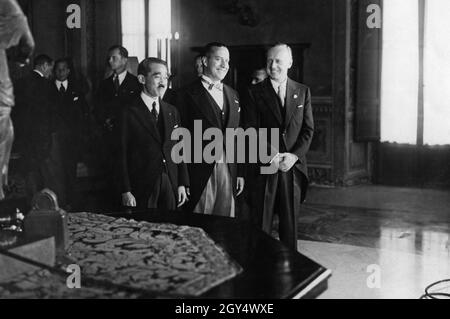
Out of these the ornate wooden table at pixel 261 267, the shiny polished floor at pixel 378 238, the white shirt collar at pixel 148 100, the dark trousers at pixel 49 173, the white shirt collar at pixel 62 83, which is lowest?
the shiny polished floor at pixel 378 238

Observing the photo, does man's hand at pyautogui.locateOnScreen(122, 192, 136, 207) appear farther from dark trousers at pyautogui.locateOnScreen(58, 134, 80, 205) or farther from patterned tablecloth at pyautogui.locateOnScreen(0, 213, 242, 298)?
dark trousers at pyautogui.locateOnScreen(58, 134, 80, 205)

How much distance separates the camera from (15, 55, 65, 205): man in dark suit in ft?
20.9

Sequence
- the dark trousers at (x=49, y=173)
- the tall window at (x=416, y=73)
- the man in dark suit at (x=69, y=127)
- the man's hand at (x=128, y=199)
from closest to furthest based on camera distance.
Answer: the man's hand at (x=128, y=199) → the dark trousers at (x=49, y=173) → the man in dark suit at (x=69, y=127) → the tall window at (x=416, y=73)

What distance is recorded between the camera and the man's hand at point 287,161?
4168mm

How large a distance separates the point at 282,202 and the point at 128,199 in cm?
110

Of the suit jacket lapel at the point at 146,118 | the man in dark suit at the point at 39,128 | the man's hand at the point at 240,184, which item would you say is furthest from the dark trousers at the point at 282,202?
the man in dark suit at the point at 39,128

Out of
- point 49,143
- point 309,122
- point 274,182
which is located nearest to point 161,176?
point 274,182

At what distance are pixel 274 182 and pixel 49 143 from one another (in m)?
3.25

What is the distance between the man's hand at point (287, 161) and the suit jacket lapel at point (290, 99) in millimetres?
213

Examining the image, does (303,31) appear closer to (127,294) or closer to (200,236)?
(200,236)

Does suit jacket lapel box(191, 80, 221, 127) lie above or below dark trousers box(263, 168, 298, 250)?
above

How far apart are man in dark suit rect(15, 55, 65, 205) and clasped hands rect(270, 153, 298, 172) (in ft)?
10.1

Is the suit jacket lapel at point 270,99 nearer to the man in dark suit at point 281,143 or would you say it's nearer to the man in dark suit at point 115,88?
the man in dark suit at point 281,143

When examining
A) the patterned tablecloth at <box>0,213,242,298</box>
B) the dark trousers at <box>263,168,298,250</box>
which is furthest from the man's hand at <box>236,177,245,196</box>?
the patterned tablecloth at <box>0,213,242,298</box>
